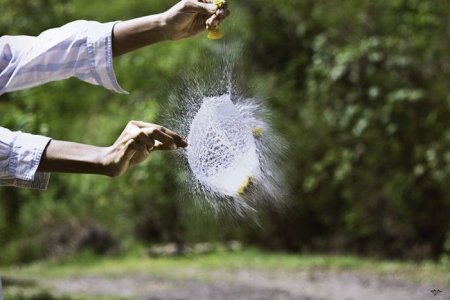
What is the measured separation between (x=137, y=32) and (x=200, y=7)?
180 mm

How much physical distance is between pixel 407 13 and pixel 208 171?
5.71 metres

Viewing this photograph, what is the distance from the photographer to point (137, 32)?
8.08 ft

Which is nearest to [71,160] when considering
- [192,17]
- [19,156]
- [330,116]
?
[19,156]

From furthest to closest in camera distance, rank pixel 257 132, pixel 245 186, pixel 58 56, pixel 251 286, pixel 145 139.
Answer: pixel 251 286 < pixel 257 132 < pixel 245 186 < pixel 58 56 < pixel 145 139

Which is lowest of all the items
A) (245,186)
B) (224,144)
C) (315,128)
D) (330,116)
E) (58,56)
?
(315,128)

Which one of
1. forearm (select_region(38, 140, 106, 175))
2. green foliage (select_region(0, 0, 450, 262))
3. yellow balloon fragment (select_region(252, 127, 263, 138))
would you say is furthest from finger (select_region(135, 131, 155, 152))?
green foliage (select_region(0, 0, 450, 262))

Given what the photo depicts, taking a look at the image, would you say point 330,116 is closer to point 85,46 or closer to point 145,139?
point 85,46

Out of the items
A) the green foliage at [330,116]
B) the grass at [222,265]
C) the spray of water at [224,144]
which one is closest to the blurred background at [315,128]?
the green foliage at [330,116]

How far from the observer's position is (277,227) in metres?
9.97

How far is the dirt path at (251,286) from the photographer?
6.54 m

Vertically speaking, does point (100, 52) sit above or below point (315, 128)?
above

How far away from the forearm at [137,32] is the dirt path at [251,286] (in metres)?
3.83

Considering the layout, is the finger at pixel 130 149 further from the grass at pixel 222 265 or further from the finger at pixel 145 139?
the grass at pixel 222 265

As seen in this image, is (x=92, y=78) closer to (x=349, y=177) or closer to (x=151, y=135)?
(x=151, y=135)
